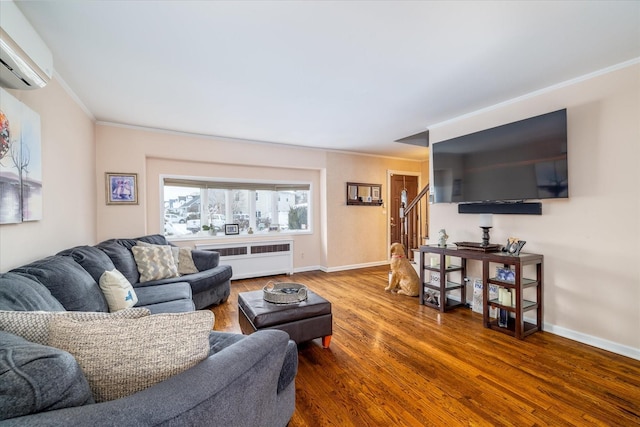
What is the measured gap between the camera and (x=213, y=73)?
8.18 ft

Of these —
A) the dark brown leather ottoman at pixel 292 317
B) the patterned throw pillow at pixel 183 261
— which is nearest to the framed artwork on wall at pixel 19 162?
the patterned throw pillow at pixel 183 261

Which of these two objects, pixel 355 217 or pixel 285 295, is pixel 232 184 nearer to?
pixel 355 217

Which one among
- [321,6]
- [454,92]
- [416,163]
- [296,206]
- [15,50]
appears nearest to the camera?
[15,50]

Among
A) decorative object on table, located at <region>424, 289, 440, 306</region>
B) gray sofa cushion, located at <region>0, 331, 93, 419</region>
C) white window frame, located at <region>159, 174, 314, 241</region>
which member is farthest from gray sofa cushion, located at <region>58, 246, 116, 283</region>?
decorative object on table, located at <region>424, 289, 440, 306</region>

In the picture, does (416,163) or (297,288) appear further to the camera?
(416,163)

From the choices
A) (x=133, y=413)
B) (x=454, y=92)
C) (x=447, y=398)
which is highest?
(x=454, y=92)

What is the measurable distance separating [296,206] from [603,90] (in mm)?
4419

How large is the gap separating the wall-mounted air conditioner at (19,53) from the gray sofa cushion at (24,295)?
1140 millimetres

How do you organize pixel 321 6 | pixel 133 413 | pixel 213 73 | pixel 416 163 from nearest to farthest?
1. pixel 133 413
2. pixel 321 6
3. pixel 213 73
4. pixel 416 163

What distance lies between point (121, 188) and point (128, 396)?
391cm

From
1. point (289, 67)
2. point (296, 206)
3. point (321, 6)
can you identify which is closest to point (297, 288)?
point (289, 67)

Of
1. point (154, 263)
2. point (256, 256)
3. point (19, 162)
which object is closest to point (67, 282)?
point (19, 162)

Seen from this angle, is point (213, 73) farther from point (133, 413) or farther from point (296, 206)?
→ point (296, 206)

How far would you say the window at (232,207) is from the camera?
4.62 m
